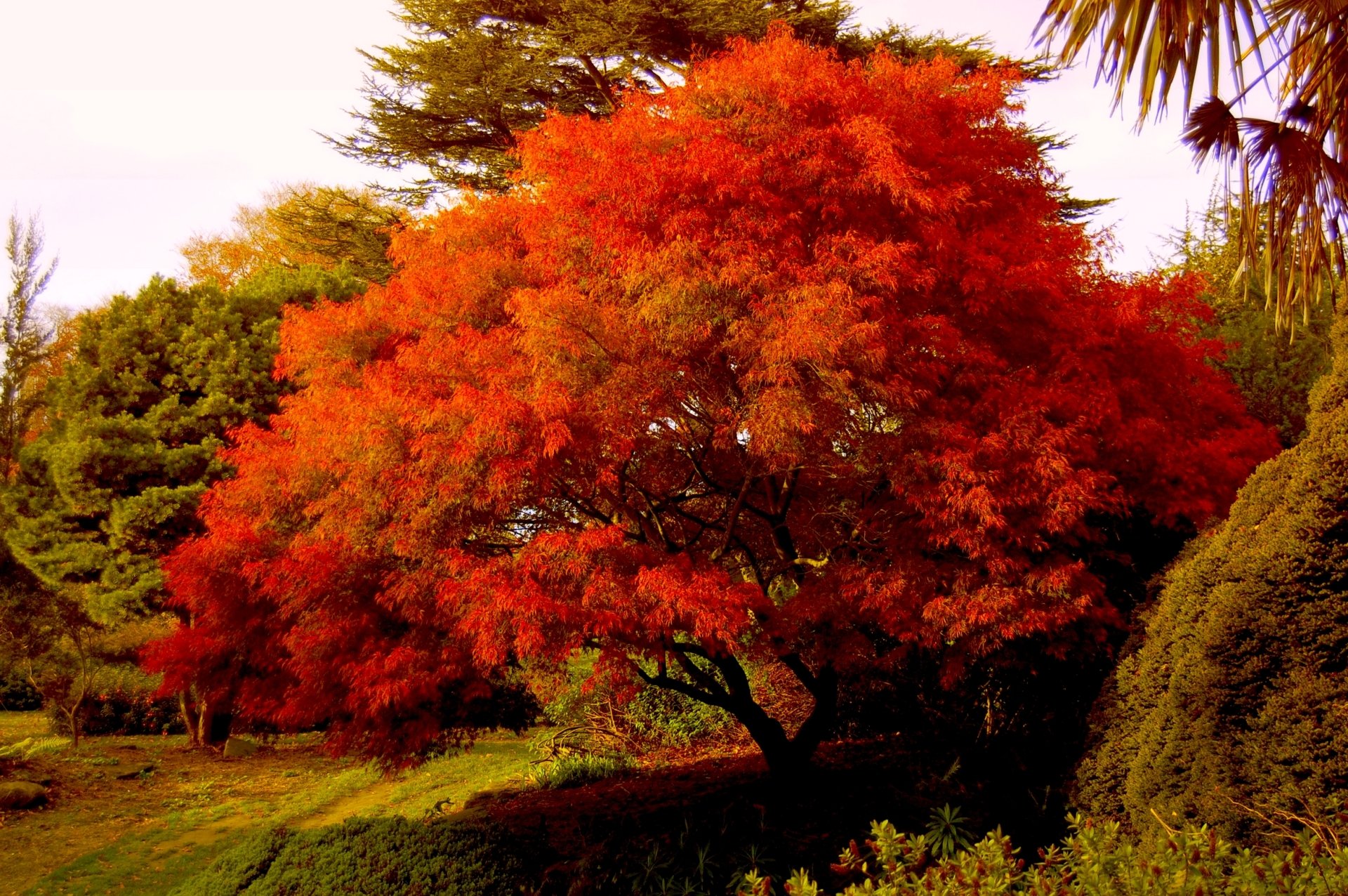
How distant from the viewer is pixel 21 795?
12.4 m

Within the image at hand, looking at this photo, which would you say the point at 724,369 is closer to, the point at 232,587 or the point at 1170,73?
the point at 1170,73

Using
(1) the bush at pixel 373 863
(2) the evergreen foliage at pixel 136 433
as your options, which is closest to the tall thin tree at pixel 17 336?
(2) the evergreen foliage at pixel 136 433

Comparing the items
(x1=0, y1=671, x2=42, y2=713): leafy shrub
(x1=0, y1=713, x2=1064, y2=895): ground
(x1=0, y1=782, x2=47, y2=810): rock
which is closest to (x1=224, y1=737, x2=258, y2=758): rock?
(x1=0, y1=713, x2=1064, y2=895): ground

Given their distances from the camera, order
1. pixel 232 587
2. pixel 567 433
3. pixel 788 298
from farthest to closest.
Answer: pixel 232 587 < pixel 788 298 < pixel 567 433

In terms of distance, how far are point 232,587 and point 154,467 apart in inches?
344

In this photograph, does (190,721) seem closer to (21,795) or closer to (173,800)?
(173,800)

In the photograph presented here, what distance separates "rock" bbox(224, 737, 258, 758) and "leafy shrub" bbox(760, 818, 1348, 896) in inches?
603

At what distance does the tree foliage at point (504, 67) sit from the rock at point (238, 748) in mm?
10084

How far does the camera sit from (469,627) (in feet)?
22.1

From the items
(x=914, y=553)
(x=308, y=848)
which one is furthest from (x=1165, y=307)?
(x=308, y=848)

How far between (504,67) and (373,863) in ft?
42.8

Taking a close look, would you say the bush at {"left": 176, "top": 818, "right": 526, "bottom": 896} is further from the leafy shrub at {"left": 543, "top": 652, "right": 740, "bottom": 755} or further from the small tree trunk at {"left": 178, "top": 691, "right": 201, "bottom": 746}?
the small tree trunk at {"left": 178, "top": 691, "right": 201, "bottom": 746}

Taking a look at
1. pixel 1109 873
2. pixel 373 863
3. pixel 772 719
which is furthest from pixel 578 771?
pixel 1109 873

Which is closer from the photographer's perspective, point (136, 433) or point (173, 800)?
point (173, 800)
